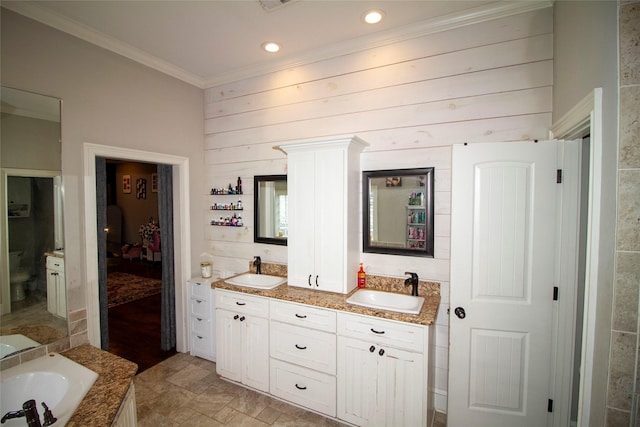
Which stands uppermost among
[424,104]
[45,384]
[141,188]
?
[424,104]

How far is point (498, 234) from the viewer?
188cm

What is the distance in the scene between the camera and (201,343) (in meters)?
3.04

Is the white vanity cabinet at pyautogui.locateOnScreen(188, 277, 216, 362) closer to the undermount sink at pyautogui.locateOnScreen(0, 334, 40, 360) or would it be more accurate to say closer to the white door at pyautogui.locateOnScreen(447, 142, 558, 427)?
A: the undermount sink at pyautogui.locateOnScreen(0, 334, 40, 360)

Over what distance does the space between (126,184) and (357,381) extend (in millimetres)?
7846

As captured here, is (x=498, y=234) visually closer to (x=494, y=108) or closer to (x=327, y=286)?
(x=494, y=108)

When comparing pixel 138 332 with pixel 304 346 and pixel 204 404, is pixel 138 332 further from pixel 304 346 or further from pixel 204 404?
pixel 304 346

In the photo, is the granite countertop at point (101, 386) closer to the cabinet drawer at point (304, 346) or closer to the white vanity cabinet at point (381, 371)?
the cabinet drawer at point (304, 346)

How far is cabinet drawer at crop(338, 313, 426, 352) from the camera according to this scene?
1817mm

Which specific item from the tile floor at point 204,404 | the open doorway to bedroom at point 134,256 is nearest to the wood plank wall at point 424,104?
the tile floor at point 204,404

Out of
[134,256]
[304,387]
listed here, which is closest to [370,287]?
[304,387]

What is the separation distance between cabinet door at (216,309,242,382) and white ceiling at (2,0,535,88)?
8.01ft

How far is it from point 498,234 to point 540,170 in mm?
476

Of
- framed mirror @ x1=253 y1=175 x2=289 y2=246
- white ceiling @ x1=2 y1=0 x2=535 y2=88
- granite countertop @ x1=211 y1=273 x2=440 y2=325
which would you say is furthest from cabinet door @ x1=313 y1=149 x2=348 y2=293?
white ceiling @ x1=2 y1=0 x2=535 y2=88

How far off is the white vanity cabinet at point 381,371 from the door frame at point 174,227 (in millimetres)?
2012
